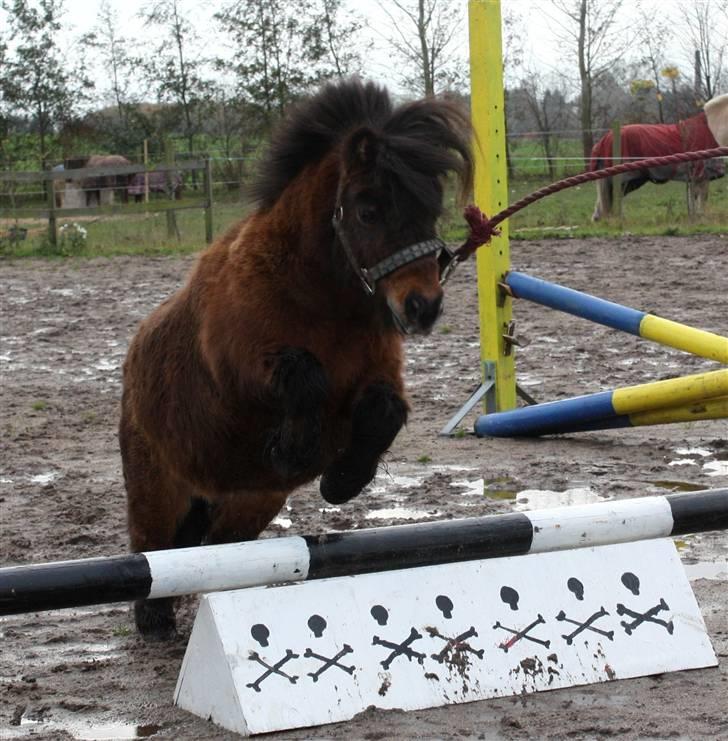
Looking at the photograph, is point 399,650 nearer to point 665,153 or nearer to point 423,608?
point 423,608

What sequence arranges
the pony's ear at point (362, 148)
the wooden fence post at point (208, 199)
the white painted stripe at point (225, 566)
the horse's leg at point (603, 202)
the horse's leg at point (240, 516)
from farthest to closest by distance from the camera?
the wooden fence post at point (208, 199) < the horse's leg at point (603, 202) < the horse's leg at point (240, 516) < the pony's ear at point (362, 148) < the white painted stripe at point (225, 566)

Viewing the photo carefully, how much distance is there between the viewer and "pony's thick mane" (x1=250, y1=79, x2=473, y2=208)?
10.8 feet

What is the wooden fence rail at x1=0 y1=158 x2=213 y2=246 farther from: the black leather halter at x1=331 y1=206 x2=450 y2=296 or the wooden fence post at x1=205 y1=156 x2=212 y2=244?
the black leather halter at x1=331 y1=206 x2=450 y2=296

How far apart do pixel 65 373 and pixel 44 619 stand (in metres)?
5.17

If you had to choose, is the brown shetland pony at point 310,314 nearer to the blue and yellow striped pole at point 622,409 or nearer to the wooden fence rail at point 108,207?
the blue and yellow striped pole at point 622,409

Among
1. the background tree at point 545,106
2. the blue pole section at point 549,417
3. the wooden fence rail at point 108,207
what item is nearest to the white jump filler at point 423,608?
the blue pole section at point 549,417

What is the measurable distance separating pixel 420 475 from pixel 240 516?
6.84 feet

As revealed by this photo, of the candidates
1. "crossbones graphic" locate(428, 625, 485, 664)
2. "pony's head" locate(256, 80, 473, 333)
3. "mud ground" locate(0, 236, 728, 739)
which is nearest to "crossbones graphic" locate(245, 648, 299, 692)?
"mud ground" locate(0, 236, 728, 739)

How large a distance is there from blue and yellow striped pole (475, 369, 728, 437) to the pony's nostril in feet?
10.1

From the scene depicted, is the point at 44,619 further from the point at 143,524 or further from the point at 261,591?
the point at 261,591

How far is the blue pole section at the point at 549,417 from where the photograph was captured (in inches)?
252

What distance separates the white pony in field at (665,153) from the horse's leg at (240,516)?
14.5m

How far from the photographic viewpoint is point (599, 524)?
10.9 feet

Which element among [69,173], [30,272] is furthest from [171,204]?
[30,272]
